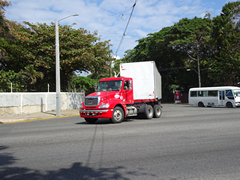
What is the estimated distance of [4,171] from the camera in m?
4.88

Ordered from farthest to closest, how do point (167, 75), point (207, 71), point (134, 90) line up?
point (167, 75) < point (207, 71) < point (134, 90)

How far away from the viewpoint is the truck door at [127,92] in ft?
45.1

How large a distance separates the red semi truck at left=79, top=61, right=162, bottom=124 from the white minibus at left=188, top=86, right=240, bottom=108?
1251 centimetres

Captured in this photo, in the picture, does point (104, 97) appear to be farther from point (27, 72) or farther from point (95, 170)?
point (27, 72)

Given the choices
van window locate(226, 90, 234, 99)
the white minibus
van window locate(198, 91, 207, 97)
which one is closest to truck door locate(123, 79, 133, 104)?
the white minibus

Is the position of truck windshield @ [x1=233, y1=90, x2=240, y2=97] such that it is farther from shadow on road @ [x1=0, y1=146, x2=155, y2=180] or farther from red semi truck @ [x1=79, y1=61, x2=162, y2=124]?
shadow on road @ [x1=0, y1=146, x2=155, y2=180]

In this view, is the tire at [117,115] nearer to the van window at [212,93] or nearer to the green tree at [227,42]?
the van window at [212,93]

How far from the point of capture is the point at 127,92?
1392 centimetres

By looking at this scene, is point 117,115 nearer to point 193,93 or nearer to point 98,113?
point 98,113

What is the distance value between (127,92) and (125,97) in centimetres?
36

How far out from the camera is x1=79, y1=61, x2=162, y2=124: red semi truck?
12648 mm

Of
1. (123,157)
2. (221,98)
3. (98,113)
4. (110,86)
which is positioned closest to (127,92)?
(110,86)

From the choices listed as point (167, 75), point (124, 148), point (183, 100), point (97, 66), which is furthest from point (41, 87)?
point (183, 100)

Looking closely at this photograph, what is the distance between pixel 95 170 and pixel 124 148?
6.57 feet
